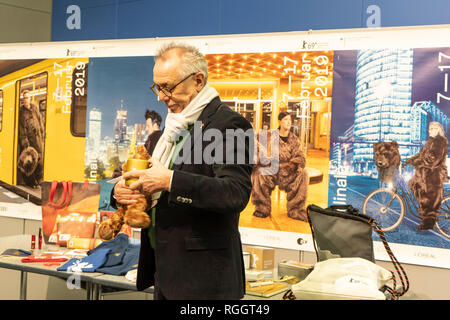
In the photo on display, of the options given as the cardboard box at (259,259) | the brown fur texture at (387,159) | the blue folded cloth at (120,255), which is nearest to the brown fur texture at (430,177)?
the brown fur texture at (387,159)

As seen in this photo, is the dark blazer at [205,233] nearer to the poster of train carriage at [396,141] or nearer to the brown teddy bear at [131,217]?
the brown teddy bear at [131,217]

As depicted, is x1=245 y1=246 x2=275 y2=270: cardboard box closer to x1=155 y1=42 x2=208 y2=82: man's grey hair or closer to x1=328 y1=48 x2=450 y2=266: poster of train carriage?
x1=328 y1=48 x2=450 y2=266: poster of train carriage

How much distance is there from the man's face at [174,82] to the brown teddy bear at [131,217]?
232 mm

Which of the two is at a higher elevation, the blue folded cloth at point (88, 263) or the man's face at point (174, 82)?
the man's face at point (174, 82)

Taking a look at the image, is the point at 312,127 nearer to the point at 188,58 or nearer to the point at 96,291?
the point at 96,291

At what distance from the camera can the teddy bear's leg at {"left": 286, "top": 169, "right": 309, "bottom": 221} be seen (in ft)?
12.7

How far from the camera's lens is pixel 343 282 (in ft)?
7.36

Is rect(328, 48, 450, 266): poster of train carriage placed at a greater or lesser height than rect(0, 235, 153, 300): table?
greater

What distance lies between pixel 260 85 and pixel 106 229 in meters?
2.51

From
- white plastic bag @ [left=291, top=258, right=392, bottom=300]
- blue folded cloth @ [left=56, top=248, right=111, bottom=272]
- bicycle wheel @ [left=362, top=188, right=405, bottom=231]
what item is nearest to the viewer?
white plastic bag @ [left=291, top=258, right=392, bottom=300]

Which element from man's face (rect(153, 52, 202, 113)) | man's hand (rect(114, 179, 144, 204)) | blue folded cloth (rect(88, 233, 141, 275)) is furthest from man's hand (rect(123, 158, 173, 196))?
blue folded cloth (rect(88, 233, 141, 275))

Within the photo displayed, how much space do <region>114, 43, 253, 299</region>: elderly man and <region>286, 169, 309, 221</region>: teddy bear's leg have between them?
225cm

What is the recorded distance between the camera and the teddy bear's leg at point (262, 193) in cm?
401

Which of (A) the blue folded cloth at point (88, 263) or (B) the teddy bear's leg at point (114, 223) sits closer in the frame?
(B) the teddy bear's leg at point (114, 223)
